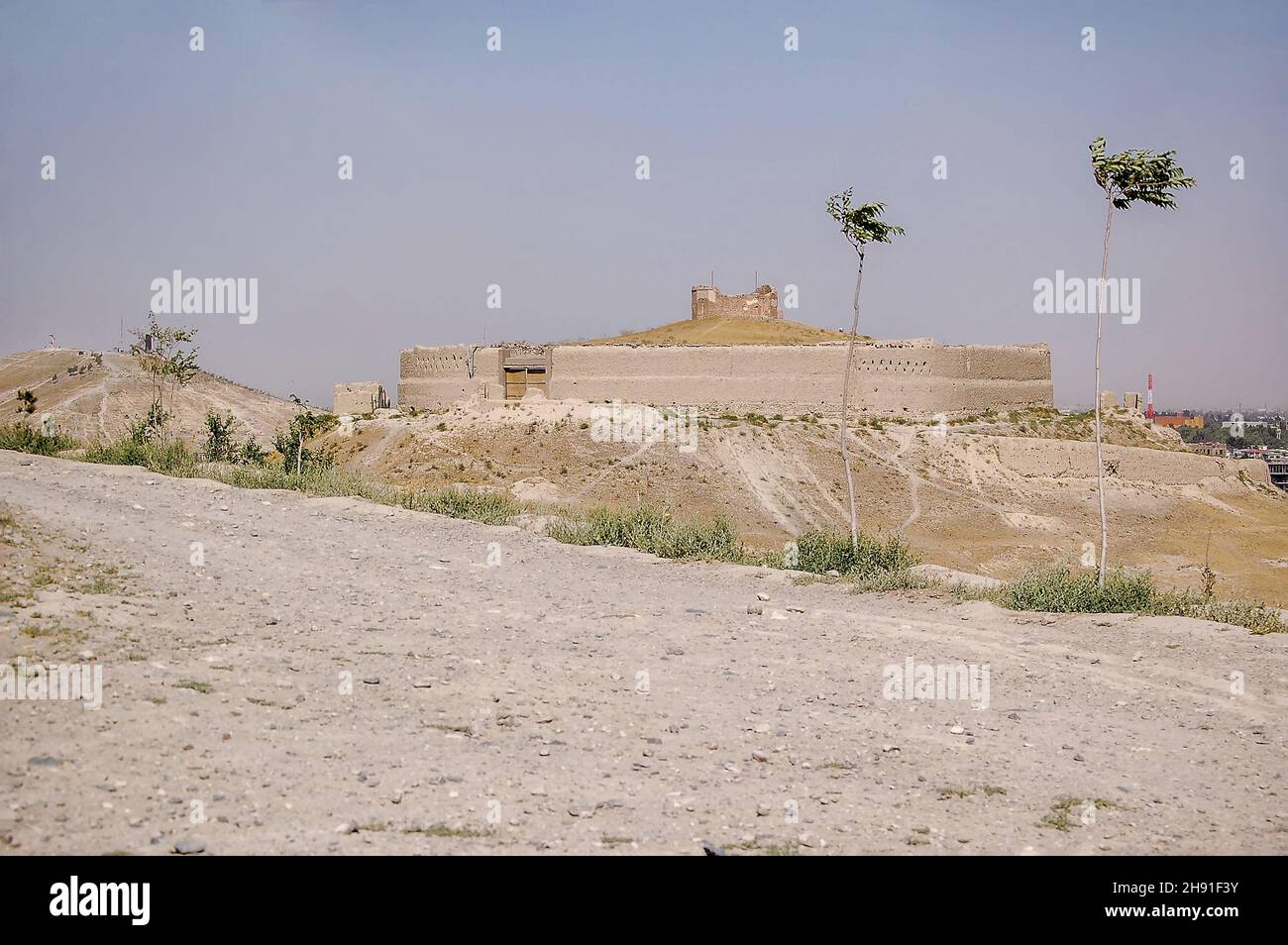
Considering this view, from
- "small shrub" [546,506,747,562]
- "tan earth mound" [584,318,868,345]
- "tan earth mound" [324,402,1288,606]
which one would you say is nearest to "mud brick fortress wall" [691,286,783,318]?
"tan earth mound" [584,318,868,345]

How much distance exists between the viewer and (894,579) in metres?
12.9

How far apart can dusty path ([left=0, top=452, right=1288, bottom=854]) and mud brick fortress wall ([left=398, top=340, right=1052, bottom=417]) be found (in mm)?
30104

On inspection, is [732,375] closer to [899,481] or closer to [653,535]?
[899,481]

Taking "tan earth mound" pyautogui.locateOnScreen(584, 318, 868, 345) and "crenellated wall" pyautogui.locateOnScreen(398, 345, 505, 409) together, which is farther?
"tan earth mound" pyautogui.locateOnScreen(584, 318, 868, 345)

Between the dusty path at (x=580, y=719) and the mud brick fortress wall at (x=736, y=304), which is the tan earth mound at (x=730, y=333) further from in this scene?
the dusty path at (x=580, y=719)

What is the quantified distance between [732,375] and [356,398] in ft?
56.0

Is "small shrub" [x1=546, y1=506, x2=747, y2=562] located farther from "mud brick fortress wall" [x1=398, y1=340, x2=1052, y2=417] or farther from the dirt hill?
the dirt hill

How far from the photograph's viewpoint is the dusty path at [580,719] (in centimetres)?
538

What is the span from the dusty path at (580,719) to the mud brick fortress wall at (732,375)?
30104mm

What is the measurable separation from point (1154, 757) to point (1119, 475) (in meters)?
36.4

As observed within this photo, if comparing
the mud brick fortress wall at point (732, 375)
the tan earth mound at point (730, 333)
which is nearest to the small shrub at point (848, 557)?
the mud brick fortress wall at point (732, 375)

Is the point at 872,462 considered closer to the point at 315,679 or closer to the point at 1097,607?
the point at 1097,607

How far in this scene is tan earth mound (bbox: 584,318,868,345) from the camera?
54.2 meters
